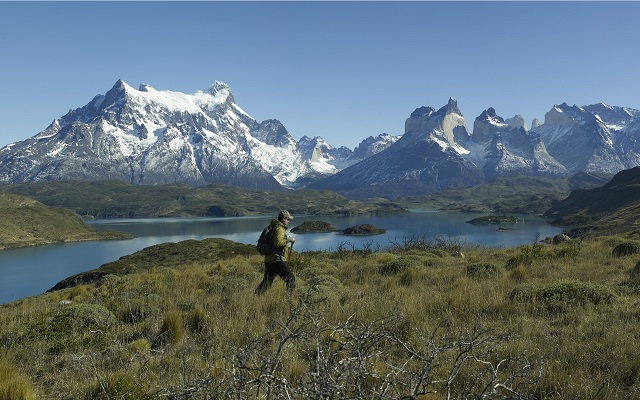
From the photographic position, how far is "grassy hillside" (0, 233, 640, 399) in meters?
3.53

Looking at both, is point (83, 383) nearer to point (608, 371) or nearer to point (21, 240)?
point (608, 371)

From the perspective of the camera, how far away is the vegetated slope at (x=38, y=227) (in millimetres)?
155000

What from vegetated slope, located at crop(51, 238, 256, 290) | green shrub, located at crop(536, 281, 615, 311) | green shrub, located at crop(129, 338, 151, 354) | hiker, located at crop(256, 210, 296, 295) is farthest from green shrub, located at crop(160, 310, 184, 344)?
vegetated slope, located at crop(51, 238, 256, 290)

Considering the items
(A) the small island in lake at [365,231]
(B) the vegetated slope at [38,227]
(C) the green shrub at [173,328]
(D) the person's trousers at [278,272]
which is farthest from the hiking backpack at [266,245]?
(B) the vegetated slope at [38,227]

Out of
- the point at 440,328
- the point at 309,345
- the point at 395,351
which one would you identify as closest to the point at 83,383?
the point at 309,345

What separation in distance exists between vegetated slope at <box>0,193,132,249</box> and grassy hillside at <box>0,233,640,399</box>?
176 m

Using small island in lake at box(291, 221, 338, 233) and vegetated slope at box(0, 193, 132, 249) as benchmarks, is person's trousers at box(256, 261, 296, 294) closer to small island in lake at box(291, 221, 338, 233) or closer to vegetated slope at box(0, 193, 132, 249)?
small island in lake at box(291, 221, 338, 233)

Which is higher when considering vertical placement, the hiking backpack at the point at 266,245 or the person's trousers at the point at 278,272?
the hiking backpack at the point at 266,245

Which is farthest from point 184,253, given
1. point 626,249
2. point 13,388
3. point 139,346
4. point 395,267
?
point 13,388

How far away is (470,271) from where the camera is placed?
12539 millimetres

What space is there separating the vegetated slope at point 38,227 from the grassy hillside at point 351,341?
175837 millimetres

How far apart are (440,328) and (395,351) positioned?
1.37m

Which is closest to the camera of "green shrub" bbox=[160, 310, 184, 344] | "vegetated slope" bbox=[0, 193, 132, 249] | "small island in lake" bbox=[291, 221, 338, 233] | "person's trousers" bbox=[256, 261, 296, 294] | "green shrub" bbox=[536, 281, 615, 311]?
"green shrub" bbox=[160, 310, 184, 344]

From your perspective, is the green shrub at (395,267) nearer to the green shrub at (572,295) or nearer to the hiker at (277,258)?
the hiker at (277,258)
